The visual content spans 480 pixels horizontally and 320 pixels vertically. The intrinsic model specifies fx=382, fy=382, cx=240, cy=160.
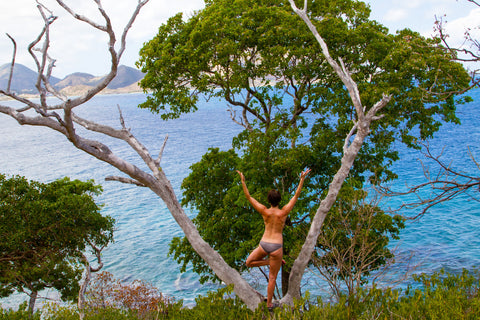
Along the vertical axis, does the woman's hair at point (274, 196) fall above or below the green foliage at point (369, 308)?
above

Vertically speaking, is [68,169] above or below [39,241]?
below

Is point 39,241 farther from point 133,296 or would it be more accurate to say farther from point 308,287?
point 308,287

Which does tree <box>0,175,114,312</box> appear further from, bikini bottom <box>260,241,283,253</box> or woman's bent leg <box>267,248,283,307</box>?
bikini bottom <box>260,241,283,253</box>

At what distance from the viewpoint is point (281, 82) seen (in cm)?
1795

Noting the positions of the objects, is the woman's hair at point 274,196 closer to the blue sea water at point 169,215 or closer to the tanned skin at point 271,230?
the tanned skin at point 271,230

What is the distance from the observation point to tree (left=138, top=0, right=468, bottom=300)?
15.3 metres

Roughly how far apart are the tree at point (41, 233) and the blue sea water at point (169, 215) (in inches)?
324

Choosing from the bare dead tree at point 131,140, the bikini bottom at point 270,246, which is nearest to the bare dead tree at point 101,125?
the bare dead tree at point 131,140

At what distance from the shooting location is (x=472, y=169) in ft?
129

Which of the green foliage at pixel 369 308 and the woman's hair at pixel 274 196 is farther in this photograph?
the woman's hair at pixel 274 196

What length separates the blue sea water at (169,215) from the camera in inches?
969

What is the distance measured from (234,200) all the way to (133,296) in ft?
17.4

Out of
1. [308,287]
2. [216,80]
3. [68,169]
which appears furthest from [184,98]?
[68,169]

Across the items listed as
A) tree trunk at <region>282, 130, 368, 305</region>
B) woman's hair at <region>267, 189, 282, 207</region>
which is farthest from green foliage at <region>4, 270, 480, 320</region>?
woman's hair at <region>267, 189, 282, 207</region>
